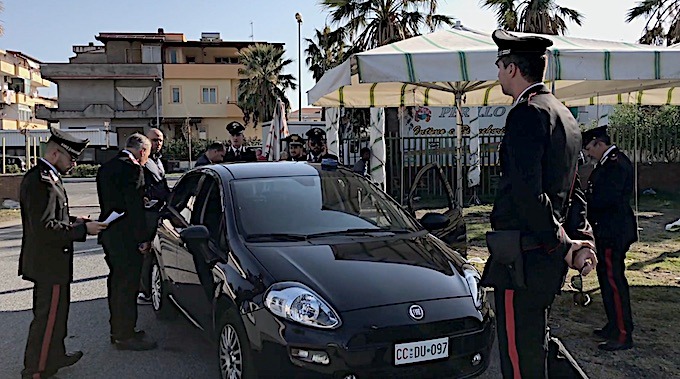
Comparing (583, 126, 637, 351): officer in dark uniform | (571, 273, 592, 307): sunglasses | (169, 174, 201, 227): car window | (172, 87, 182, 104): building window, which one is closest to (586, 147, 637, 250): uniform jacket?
(583, 126, 637, 351): officer in dark uniform

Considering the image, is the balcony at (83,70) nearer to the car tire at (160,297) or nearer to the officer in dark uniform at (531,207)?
the car tire at (160,297)

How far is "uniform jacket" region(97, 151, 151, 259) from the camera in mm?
5199

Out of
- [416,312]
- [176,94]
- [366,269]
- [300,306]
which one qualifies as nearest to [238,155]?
[366,269]

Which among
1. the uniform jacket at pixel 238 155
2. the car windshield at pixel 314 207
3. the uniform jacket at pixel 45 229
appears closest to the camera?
the uniform jacket at pixel 45 229

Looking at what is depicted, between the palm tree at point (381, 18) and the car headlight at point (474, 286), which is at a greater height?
the palm tree at point (381, 18)

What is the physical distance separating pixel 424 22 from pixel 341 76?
A: 1441 cm

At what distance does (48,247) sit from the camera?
4406mm

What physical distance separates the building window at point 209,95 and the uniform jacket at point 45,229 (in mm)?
48591

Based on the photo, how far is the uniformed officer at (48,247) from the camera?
171 inches

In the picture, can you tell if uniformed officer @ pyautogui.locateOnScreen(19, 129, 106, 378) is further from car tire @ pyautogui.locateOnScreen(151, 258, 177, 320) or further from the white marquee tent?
the white marquee tent

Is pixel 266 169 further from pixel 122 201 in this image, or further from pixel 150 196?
pixel 150 196

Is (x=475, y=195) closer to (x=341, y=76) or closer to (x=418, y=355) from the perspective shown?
(x=341, y=76)

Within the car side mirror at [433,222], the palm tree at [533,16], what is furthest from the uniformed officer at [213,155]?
the palm tree at [533,16]

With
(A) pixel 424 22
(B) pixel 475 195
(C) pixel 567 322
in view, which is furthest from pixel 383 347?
(A) pixel 424 22
